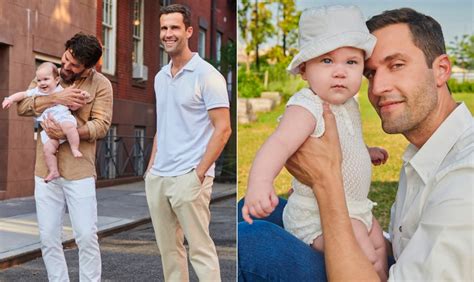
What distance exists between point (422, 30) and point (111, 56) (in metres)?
1.93

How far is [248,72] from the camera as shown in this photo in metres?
1.59

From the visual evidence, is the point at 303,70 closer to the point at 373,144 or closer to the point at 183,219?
the point at 373,144

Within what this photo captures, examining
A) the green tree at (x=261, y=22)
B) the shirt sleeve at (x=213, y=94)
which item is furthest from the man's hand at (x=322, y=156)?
the shirt sleeve at (x=213, y=94)

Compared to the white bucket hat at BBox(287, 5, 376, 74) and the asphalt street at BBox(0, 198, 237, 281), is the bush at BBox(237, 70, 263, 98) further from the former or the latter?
the asphalt street at BBox(0, 198, 237, 281)

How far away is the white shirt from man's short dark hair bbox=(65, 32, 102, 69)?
138 cm

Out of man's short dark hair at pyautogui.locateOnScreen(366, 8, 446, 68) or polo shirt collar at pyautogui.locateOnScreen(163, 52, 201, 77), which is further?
polo shirt collar at pyautogui.locateOnScreen(163, 52, 201, 77)

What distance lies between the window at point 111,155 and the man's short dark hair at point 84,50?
59cm

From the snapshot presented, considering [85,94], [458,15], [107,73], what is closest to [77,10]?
[107,73]

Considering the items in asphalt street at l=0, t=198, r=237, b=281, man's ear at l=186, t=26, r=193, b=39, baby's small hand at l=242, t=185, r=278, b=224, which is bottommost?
asphalt street at l=0, t=198, r=237, b=281

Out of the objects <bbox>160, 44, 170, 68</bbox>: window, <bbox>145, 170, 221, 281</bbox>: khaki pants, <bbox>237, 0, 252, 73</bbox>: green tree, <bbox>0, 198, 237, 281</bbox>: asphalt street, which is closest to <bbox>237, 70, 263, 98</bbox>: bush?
<bbox>237, 0, 252, 73</bbox>: green tree

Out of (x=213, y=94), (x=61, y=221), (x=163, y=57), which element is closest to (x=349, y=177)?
(x=213, y=94)

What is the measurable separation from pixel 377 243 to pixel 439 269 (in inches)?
6.7

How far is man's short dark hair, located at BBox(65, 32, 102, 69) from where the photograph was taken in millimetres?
2293

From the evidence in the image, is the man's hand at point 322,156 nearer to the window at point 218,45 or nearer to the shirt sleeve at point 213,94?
the shirt sleeve at point 213,94
